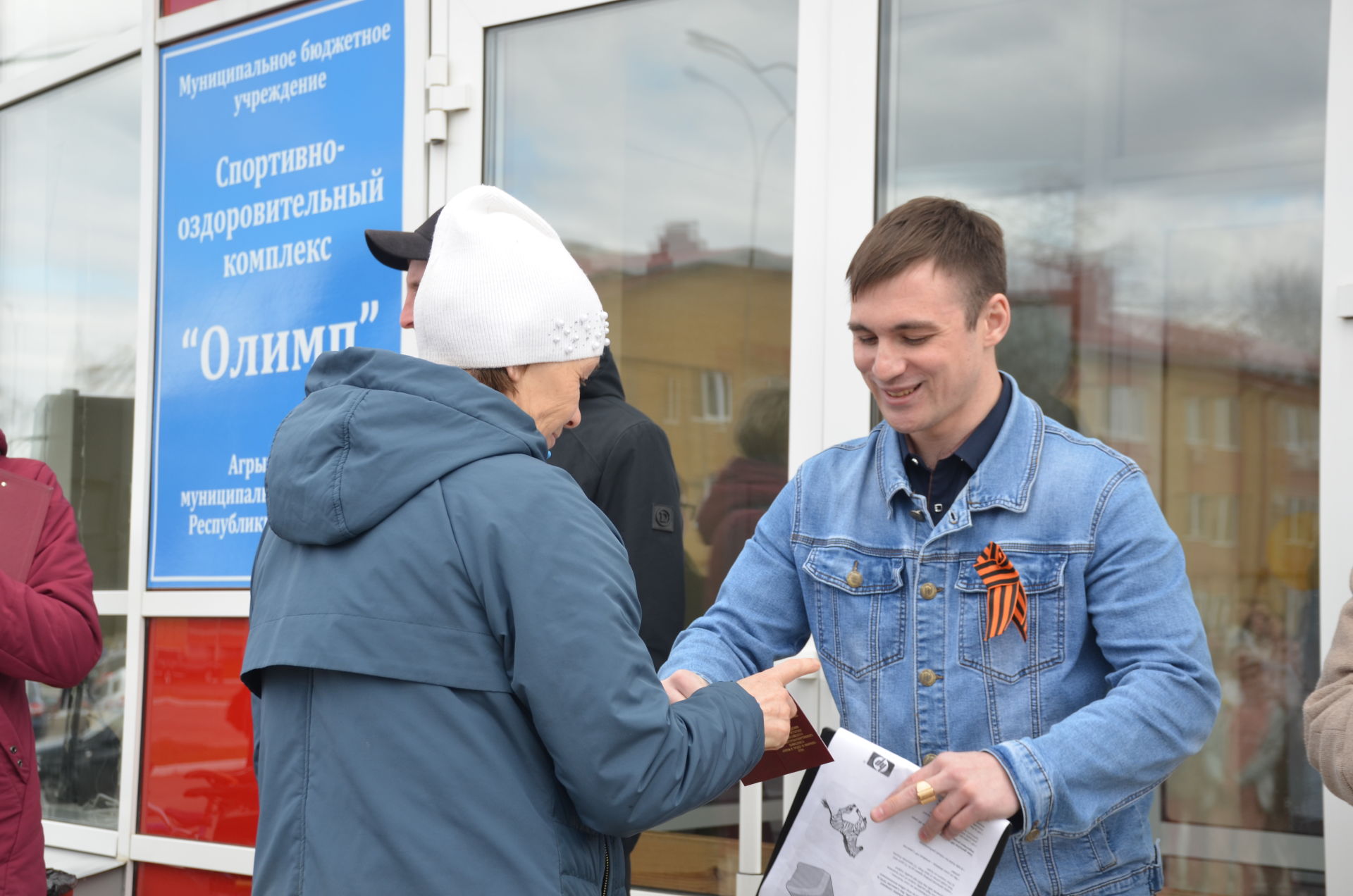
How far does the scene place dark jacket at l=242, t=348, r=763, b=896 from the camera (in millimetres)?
1495

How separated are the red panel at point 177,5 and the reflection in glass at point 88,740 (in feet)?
7.52

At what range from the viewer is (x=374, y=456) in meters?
1.53

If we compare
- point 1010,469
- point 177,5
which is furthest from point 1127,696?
point 177,5

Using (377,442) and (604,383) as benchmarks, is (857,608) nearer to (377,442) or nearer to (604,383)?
(377,442)

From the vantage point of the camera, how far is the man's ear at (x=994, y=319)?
1.99 meters

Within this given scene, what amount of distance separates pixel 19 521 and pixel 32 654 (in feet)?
1.11

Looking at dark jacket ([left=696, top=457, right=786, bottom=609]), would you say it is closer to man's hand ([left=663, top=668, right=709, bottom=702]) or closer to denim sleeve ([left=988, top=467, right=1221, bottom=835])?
man's hand ([left=663, top=668, right=709, bottom=702])

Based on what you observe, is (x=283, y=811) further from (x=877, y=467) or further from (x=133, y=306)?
(x=133, y=306)

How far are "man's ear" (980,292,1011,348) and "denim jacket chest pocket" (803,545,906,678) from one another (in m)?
0.38

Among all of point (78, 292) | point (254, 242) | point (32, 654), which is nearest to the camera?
point (32, 654)

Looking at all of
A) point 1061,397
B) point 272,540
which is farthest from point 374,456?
point 1061,397

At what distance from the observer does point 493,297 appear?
169 cm

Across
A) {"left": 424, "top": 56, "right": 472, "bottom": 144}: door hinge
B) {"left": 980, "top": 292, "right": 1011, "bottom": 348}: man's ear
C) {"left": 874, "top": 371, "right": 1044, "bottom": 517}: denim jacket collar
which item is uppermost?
{"left": 424, "top": 56, "right": 472, "bottom": 144}: door hinge

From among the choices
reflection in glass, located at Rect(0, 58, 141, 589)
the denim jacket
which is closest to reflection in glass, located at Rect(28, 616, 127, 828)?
reflection in glass, located at Rect(0, 58, 141, 589)
